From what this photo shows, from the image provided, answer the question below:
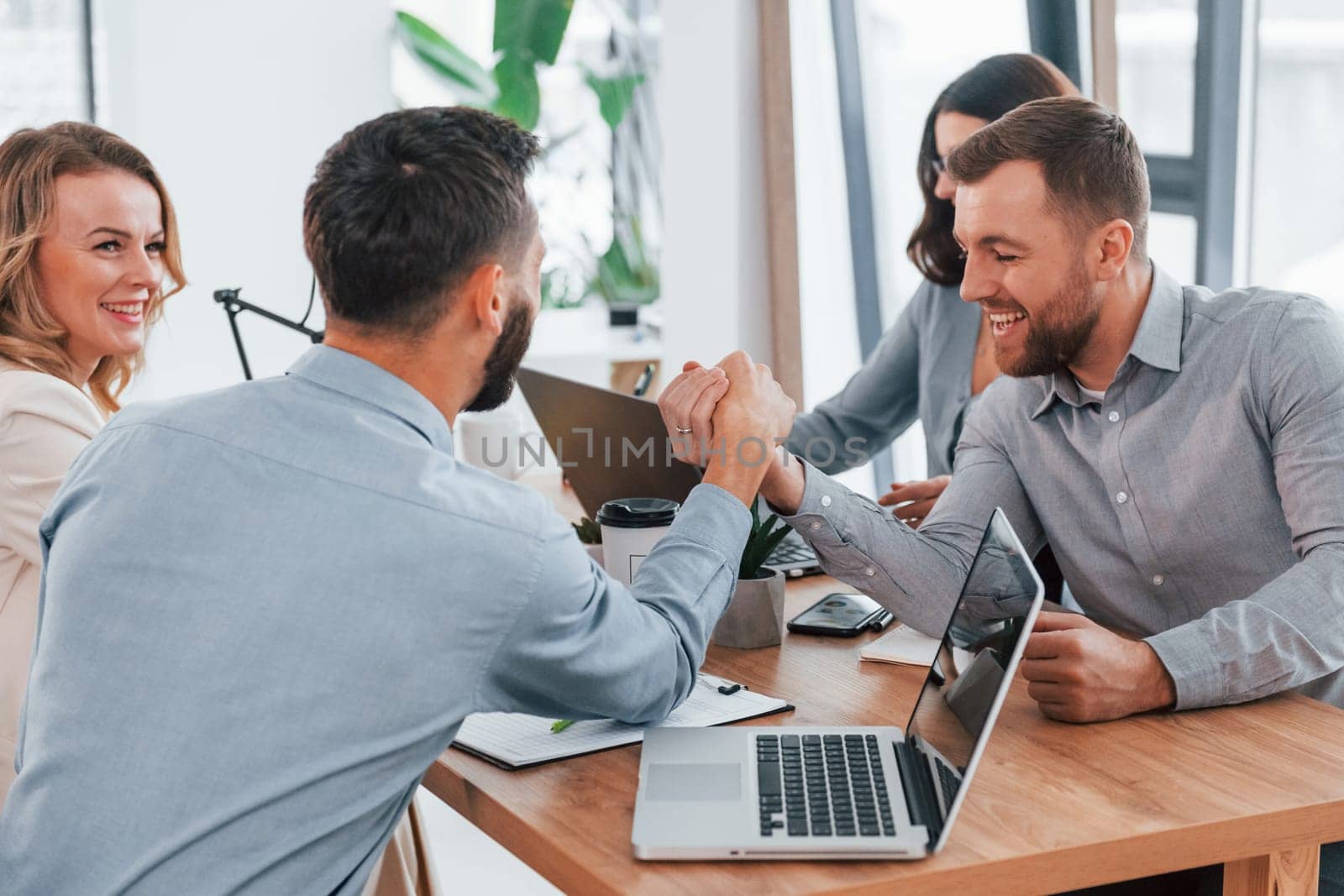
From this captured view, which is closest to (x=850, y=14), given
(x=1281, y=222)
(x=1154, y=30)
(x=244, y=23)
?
(x=1154, y=30)


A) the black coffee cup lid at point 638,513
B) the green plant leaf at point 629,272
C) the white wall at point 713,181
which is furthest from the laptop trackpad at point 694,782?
the green plant leaf at point 629,272

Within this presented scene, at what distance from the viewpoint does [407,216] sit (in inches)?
46.8

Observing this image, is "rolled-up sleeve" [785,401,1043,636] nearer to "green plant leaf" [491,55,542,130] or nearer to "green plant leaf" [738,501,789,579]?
"green plant leaf" [738,501,789,579]

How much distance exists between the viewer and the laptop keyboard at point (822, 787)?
43.9 inches

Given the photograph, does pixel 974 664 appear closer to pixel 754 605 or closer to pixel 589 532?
pixel 754 605

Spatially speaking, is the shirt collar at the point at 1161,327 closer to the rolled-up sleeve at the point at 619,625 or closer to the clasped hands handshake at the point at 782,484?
the clasped hands handshake at the point at 782,484

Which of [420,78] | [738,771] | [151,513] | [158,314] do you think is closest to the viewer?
[151,513]

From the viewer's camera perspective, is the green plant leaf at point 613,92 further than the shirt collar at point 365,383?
Yes

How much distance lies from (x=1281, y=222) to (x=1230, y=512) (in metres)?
1.40

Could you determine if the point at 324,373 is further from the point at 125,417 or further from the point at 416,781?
the point at 416,781

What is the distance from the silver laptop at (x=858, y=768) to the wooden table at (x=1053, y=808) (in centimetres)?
2

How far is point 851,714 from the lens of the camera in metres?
1.42

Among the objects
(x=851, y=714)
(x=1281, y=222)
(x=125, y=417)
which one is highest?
(x=125, y=417)

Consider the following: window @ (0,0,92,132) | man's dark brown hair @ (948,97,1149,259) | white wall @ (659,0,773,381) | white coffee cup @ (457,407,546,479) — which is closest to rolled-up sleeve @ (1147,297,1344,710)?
man's dark brown hair @ (948,97,1149,259)
